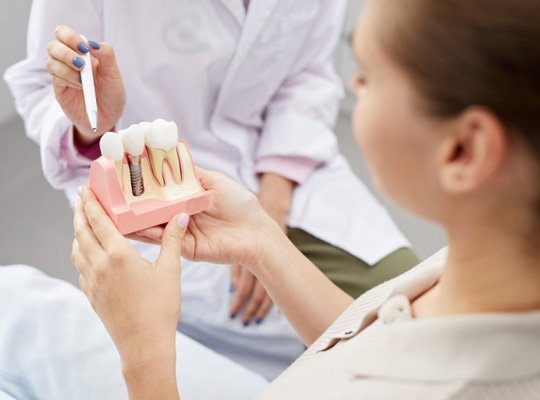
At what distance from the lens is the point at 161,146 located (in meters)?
0.68

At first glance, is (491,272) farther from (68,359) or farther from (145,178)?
(68,359)

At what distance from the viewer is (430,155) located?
421 mm

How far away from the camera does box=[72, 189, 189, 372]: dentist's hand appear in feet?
1.94

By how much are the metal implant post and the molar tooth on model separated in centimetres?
2

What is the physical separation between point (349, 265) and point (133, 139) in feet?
1.52

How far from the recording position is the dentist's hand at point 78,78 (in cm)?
76

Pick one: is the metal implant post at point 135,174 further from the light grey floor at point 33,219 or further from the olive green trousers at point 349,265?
the light grey floor at point 33,219

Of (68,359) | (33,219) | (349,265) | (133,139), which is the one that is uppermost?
(133,139)

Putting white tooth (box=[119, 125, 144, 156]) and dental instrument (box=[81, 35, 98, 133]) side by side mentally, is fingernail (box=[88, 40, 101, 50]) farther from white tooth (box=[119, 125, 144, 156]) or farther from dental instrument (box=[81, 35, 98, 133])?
white tooth (box=[119, 125, 144, 156])

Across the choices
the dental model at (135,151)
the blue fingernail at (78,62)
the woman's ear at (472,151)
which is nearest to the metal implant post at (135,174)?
the dental model at (135,151)

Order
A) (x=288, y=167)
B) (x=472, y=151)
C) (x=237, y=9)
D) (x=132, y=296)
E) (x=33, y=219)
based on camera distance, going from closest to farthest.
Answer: (x=472, y=151) → (x=132, y=296) → (x=237, y=9) → (x=288, y=167) → (x=33, y=219)

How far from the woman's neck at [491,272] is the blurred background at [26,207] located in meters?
1.09

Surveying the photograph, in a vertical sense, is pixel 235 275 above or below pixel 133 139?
below

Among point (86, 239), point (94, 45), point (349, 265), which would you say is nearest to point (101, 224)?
point (86, 239)
